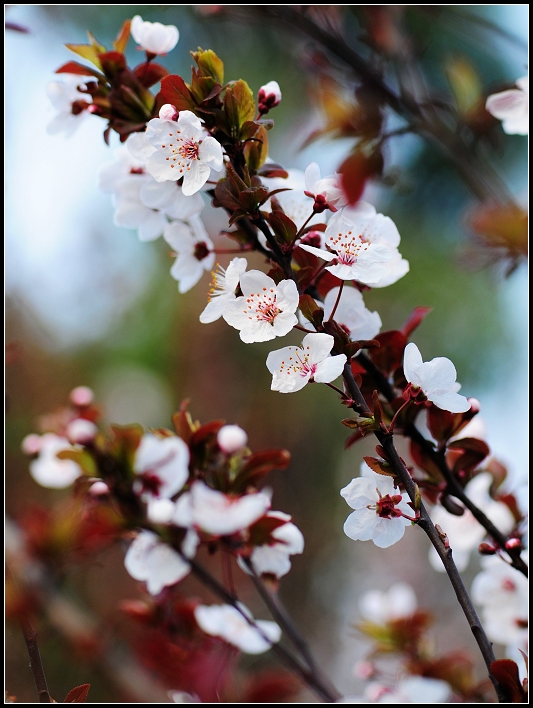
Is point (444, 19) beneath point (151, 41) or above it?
above

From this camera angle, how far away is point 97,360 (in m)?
3.80

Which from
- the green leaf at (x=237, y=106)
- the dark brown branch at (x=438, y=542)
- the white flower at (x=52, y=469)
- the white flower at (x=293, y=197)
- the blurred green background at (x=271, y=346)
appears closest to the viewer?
the dark brown branch at (x=438, y=542)

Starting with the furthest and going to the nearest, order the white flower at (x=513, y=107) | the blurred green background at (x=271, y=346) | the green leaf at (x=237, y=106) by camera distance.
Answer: the blurred green background at (x=271, y=346) < the white flower at (x=513, y=107) < the green leaf at (x=237, y=106)

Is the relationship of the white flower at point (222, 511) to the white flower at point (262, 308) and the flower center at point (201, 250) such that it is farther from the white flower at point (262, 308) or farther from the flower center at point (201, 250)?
the flower center at point (201, 250)

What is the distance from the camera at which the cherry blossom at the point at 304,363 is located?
18.6 inches

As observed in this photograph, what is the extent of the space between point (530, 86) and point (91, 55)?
23.6 inches

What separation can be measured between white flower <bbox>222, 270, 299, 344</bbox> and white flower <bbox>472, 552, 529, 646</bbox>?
0.60 metres

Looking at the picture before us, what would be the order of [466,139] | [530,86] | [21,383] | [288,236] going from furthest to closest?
[21,383], [466,139], [530,86], [288,236]

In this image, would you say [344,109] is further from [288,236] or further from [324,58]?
[288,236]

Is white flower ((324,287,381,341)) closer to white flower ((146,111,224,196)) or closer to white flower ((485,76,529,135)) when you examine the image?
white flower ((146,111,224,196))

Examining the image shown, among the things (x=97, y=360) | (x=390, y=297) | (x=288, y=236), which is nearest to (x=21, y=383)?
(x=97, y=360)

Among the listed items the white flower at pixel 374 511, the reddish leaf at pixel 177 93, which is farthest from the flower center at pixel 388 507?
the reddish leaf at pixel 177 93

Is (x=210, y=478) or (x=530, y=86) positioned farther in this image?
(x=530, y=86)

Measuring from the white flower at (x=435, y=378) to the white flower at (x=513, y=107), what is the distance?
0.50 metres
